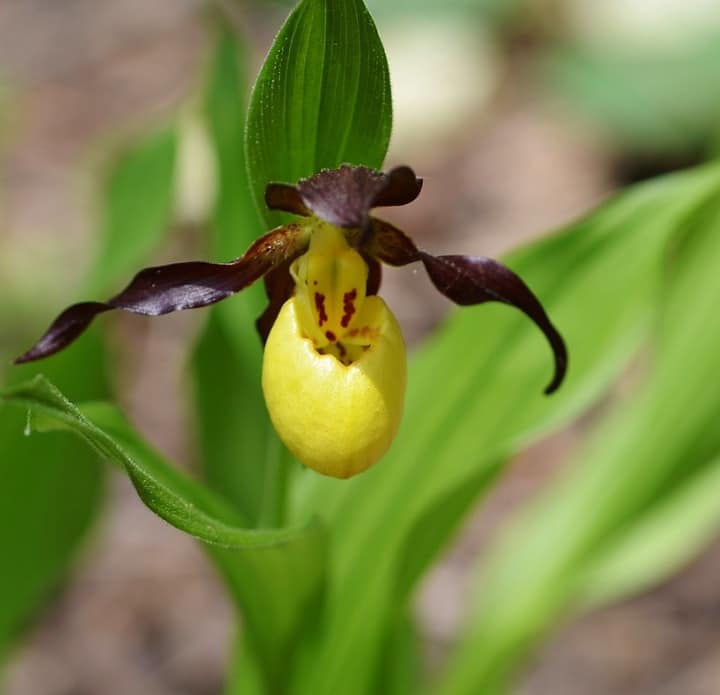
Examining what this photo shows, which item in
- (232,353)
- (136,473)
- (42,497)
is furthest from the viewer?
(42,497)

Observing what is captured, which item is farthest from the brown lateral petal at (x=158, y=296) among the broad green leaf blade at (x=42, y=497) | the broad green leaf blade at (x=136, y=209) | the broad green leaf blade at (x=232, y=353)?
the broad green leaf blade at (x=136, y=209)

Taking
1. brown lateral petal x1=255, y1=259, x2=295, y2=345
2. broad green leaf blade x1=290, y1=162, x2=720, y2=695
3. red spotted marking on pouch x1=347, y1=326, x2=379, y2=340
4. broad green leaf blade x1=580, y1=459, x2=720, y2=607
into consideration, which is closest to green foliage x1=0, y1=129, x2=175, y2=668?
broad green leaf blade x1=290, y1=162, x2=720, y2=695

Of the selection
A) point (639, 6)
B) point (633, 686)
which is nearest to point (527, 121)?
point (639, 6)

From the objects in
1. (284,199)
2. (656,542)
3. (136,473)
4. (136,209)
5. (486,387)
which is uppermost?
(284,199)

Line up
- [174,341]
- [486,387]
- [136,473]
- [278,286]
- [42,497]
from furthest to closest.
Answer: [174,341]
[42,497]
[486,387]
[278,286]
[136,473]

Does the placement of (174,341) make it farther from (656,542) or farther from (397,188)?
(397,188)

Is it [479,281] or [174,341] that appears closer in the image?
[479,281]

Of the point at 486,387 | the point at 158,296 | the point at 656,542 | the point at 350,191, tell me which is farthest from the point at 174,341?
the point at 350,191

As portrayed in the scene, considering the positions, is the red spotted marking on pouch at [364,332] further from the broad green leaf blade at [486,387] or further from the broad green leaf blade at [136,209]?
the broad green leaf blade at [136,209]
